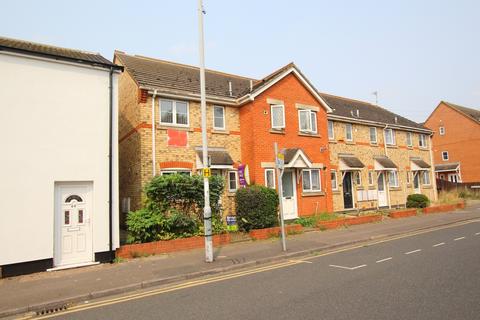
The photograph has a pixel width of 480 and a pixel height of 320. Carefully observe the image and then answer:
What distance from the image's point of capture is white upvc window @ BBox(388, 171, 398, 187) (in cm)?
2439

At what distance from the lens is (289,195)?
56.9ft

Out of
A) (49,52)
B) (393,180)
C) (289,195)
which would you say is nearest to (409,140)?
(393,180)

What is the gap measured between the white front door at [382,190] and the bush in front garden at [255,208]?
12480mm

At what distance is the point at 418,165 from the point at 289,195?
47.7ft

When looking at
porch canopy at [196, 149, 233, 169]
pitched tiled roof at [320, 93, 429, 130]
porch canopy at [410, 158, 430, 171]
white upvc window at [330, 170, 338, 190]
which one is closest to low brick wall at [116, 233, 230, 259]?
porch canopy at [196, 149, 233, 169]

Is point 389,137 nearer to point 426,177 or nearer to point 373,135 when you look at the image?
point 373,135

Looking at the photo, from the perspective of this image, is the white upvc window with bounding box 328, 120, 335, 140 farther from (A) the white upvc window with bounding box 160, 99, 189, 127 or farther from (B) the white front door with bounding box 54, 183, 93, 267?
(B) the white front door with bounding box 54, 183, 93, 267

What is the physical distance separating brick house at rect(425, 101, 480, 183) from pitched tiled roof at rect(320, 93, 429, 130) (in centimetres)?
1784

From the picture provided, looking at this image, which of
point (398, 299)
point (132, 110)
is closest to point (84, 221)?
point (132, 110)

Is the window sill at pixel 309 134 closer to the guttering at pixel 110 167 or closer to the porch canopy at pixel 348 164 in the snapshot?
the porch canopy at pixel 348 164

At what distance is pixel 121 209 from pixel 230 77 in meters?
10.3

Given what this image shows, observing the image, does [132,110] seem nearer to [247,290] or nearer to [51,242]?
[51,242]

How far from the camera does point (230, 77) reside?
21.0 m

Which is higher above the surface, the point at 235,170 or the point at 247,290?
the point at 235,170
